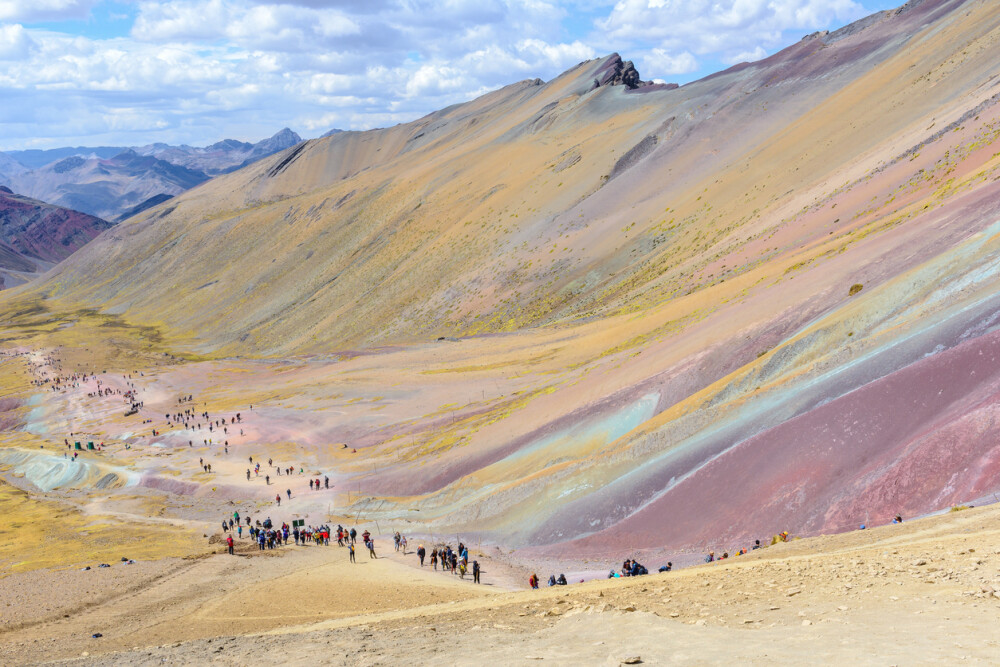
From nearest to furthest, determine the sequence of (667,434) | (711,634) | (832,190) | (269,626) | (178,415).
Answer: (711,634) → (269,626) → (667,434) → (832,190) → (178,415)

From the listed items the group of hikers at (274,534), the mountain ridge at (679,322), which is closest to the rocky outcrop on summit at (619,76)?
the mountain ridge at (679,322)

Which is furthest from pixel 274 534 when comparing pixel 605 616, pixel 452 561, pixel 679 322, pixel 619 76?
pixel 619 76

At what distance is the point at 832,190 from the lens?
65688mm

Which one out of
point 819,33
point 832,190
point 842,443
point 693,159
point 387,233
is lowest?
point 842,443

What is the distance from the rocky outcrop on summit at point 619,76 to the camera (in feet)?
515

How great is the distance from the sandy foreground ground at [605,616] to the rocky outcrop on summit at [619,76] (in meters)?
142

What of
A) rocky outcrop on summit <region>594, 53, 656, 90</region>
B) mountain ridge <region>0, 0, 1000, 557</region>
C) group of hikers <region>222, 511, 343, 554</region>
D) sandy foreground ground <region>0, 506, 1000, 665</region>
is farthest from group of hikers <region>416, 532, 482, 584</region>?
rocky outcrop on summit <region>594, 53, 656, 90</region>

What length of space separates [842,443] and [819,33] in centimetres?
10889

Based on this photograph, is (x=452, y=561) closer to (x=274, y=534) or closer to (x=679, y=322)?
(x=274, y=534)

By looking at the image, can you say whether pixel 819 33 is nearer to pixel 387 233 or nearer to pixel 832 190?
pixel 832 190

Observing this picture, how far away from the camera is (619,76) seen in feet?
527

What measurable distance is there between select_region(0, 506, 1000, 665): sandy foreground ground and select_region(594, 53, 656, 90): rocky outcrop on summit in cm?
14222

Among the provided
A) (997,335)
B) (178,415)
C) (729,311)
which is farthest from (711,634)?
(178,415)

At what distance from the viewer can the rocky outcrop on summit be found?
157 m
